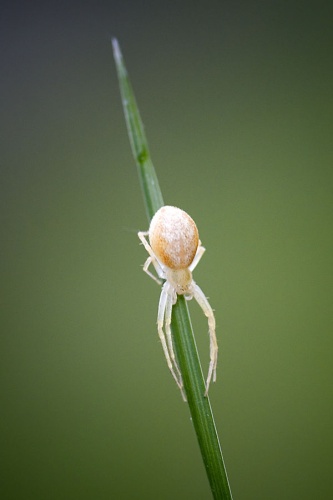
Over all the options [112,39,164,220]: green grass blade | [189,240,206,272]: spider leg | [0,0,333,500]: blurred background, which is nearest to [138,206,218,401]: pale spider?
[189,240,206,272]: spider leg

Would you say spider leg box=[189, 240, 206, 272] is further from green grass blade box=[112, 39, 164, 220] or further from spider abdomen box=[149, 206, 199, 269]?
green grass blade box=[112, 39, 164, 220]

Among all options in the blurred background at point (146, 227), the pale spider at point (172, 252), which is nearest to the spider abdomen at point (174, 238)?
the pale spider at point (172, 252)

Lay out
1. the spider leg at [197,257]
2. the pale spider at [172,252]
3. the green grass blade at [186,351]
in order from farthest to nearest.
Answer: the spider leg at [197,257] → the pale spider at [172,252] → the green grass blade at [186,351]

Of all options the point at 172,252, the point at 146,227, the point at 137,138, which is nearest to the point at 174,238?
the point at 172,252

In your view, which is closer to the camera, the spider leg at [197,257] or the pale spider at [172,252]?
the pale spider at [172,252]

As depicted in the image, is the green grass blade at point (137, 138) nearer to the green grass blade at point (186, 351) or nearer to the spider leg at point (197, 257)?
the green grass blade at point (186, 351)
